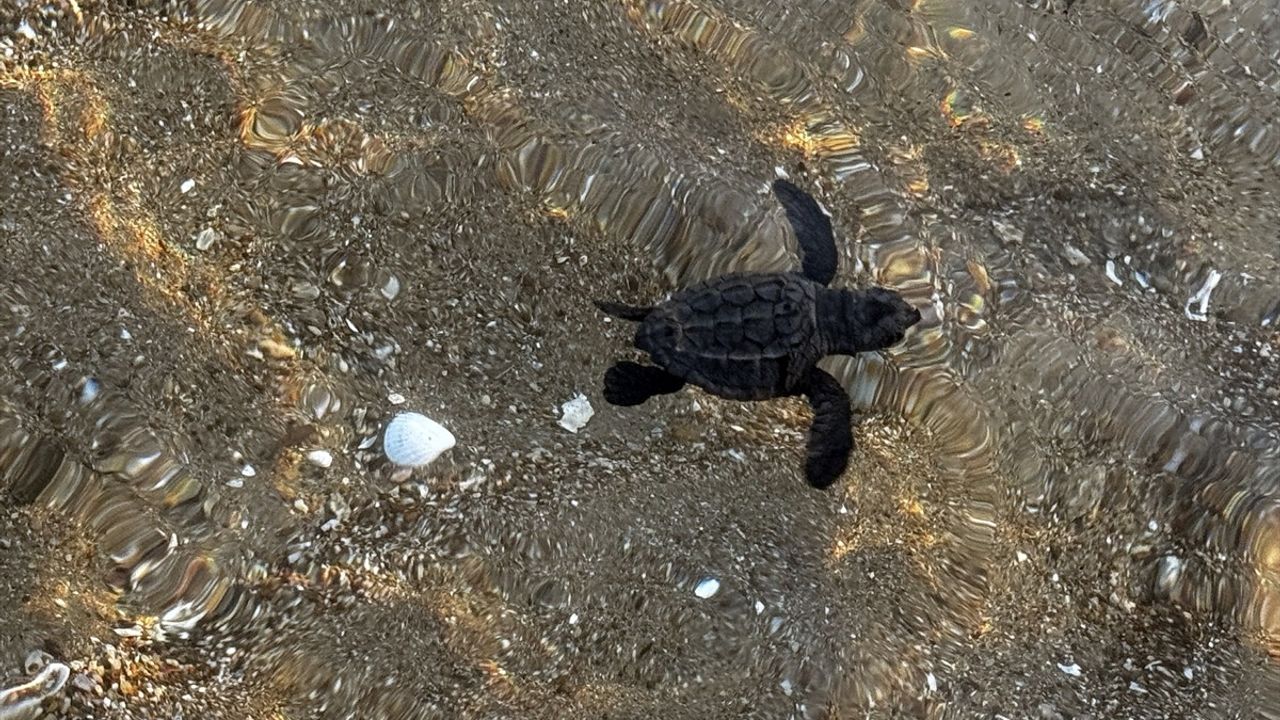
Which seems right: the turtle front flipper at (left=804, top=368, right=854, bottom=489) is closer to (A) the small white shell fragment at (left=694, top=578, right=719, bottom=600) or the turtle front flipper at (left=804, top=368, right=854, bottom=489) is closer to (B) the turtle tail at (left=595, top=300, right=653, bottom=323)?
(A) the small white shell fragment at (left=694, top=578, right=719, bottom=600)

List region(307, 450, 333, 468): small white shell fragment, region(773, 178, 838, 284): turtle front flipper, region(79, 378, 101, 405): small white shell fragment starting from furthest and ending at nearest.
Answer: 1. region(773, 178, 838, 284): turtle front flipper
2. region(307, 450, 333, 468): small white shell fragment
3. region(79, 378, 101, 405): small white shell fragment

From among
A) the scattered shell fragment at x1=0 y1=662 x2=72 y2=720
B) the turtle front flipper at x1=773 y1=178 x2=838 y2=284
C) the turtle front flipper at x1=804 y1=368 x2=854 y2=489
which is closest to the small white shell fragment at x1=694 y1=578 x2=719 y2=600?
the turtle front flipper at x1=804 y1=368 x2=854 y2=489

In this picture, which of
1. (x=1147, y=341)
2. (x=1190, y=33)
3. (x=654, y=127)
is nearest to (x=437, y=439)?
(x=654, y=127)

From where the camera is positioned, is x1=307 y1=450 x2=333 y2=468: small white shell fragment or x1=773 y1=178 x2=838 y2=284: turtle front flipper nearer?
x1=307 y1=450 x2=333 y2=468: small white shell fragment

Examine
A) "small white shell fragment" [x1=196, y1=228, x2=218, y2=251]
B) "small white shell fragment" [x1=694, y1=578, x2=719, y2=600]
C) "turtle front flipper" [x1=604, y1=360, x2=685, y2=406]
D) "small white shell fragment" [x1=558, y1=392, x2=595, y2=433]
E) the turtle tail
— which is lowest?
"small white shell fragment" [x1=694, y1=578, x2=719, y2=600]

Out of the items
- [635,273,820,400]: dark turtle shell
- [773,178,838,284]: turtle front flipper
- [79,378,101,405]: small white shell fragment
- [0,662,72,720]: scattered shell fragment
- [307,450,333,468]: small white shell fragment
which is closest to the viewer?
Result: [0,662,72,720]: scattered shell fragment

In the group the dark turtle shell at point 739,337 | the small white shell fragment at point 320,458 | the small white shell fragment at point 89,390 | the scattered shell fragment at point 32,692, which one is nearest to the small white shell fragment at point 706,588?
the dark turtle shell at point 739,337

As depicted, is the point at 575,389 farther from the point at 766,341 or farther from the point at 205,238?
the point at 205,238

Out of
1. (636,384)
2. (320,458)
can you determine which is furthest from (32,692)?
(636,384)
